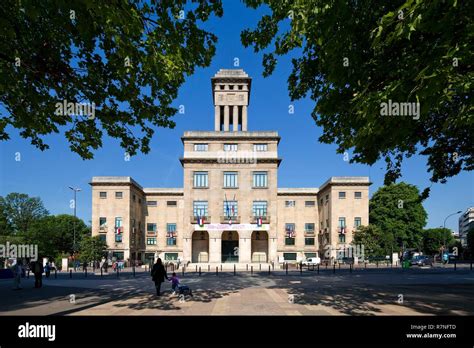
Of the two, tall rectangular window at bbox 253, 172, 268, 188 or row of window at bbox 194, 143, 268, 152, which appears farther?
row of window at bbox 194, 143, 268, 152

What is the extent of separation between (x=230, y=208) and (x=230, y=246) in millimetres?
7650

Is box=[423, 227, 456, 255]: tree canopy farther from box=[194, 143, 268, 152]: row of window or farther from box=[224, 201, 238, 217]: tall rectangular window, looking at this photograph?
box=[224, 201, 238, 217]: tall rectangular window

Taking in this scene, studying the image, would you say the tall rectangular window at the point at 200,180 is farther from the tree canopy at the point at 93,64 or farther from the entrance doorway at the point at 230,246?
the tree canopy at the point at 93,64

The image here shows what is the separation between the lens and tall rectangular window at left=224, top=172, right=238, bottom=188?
60.8m

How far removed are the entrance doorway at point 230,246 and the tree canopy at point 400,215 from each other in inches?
1104

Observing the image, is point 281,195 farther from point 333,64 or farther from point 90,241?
point 333,64

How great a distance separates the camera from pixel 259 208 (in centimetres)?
6025

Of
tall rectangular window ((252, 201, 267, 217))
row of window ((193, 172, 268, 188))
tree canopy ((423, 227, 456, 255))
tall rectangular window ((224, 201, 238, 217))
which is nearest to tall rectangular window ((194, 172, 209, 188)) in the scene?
row of window ((193, 172, 268, 188))

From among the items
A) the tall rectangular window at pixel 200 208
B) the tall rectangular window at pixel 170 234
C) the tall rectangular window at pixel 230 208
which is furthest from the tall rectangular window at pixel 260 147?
the tall rectangular window at pixel 170 234

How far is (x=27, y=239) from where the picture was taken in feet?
210

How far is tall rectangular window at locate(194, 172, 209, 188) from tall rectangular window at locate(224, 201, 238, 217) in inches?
194

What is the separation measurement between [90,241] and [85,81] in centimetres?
4732

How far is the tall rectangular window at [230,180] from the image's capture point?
60.8m
